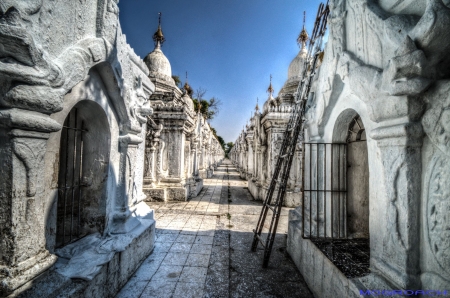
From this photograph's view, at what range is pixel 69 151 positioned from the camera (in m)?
3.12

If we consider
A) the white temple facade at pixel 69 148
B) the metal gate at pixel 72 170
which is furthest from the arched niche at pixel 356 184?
the metal gate at pixel 72 170

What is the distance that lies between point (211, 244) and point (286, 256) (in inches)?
62.4

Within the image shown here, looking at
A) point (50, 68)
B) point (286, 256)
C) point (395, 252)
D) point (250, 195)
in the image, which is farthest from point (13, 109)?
point (250, 195)

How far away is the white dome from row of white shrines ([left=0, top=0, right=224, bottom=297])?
279 inches

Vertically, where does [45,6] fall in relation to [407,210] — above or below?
above

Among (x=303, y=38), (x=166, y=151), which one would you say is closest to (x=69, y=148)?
(x=166, y=151)

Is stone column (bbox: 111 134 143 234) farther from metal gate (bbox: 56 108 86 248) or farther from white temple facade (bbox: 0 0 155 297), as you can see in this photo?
metal gate (bbox: 56 108 86 248)

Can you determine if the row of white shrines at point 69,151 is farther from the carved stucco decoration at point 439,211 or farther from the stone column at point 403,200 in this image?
the carved stucco decoration at point 439,211

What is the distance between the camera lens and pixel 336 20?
290 cm

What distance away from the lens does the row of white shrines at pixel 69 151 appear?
1.70 m

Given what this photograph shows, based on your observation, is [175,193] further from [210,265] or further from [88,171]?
[88,171]

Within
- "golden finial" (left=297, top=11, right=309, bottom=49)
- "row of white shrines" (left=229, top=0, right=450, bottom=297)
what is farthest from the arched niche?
"golden finial" (left=297, top=11, right=309, bottom=49)

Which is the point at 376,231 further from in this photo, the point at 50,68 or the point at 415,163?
the point at 50,68

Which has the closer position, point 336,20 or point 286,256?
point 336,20
